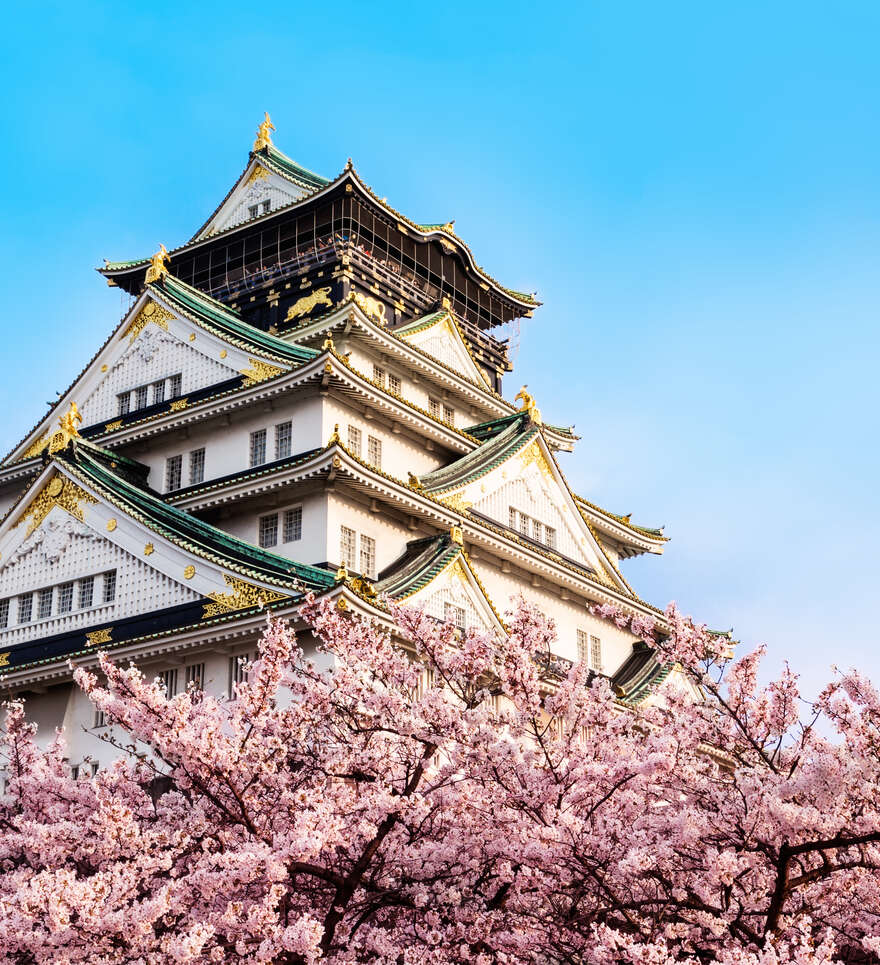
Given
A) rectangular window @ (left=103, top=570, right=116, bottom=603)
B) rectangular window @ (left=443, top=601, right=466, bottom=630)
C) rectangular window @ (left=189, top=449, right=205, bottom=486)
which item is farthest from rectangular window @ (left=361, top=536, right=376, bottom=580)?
rectangular window @ (left=189, top=449, right=205, bottom=486)

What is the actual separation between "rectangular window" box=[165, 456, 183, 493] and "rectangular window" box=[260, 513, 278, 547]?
5.09 metres

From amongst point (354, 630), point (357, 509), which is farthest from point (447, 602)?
point (354, 630)

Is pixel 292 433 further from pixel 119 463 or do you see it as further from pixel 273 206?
pixel 273 206

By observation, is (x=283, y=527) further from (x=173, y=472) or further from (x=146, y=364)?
(x=146, y=364)

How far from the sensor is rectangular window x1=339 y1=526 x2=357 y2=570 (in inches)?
1391

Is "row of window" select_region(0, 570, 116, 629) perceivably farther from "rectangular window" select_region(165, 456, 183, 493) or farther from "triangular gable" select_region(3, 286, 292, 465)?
"triangular gable" select_region(3, 286, 292, 465)

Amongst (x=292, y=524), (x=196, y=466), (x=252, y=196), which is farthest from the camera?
(x=252, y=196)

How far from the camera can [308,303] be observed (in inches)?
1838

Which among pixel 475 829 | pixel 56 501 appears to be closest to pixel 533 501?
pixel 56 501

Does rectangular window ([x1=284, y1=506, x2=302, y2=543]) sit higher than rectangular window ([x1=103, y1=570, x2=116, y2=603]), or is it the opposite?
rectangular window ([x1=284, y1=506, x2=302, y2=543])

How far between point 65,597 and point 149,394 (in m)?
10.2

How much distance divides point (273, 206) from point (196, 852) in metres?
41.4

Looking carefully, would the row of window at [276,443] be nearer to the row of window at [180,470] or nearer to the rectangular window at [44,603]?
the row of window at [180,470]

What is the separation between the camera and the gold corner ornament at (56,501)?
36.0 meters
